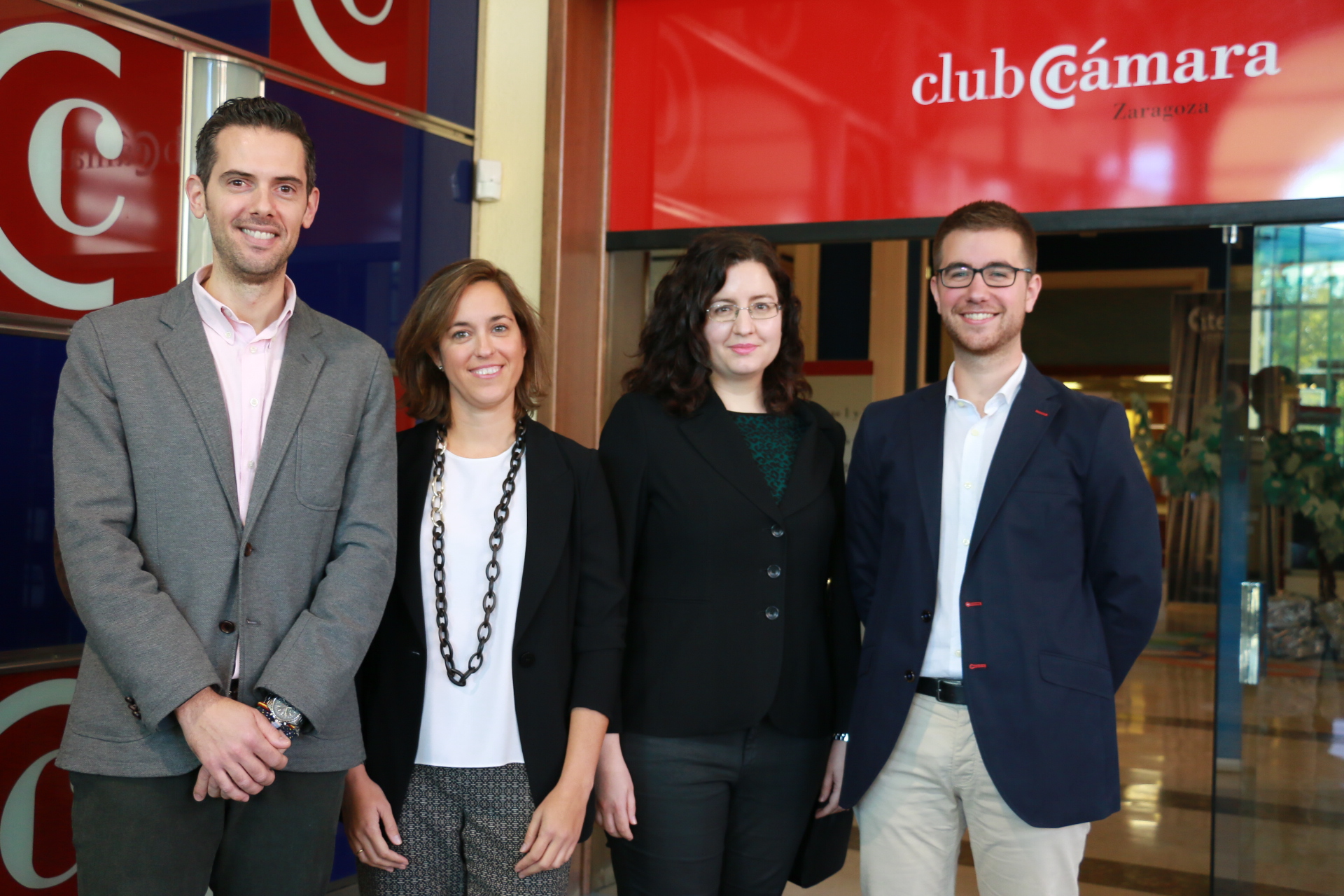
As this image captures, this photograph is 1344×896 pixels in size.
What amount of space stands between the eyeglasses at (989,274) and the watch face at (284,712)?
1.50 m

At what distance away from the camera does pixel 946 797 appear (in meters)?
2.34

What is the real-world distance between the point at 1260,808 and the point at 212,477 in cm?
343

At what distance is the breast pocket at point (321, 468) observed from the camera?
1.93m

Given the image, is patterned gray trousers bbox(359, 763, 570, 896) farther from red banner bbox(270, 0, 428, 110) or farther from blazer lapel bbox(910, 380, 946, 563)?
red banner bbox(270, 0, 428, 110)

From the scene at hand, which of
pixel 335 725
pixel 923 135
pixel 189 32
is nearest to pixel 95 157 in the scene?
pixel 189 32

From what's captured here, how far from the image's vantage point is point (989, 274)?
7.66 feet

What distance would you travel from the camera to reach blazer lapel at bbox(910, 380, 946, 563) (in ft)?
7.68

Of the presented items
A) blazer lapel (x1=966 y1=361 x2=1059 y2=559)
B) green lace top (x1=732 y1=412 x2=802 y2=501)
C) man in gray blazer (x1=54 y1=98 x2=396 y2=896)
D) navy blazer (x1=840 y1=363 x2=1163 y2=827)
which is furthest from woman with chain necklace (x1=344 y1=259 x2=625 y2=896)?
blazer lapel (x1=966 y1=361 x2=1059 y2=559)

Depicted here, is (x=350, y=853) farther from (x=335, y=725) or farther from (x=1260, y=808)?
(x=1260, y=808)

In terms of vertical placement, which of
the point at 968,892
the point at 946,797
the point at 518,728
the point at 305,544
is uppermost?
the point at 305,544

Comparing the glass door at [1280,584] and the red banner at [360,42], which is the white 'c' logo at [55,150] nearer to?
the red banner at [360,42]

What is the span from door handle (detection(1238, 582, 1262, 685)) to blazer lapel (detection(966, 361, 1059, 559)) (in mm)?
1805

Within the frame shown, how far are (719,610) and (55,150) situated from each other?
199 cm

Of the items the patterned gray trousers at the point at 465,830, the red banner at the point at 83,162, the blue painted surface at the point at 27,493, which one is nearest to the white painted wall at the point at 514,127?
the red banner at the point at 83,162
